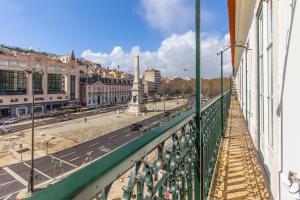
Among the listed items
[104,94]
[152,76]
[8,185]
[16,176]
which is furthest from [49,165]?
[152,76]

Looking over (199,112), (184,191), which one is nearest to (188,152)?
(184,191)

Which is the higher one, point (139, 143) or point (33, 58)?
point (33, 58)

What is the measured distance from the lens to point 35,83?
4056cm

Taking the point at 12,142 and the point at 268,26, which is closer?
the point at 268,26

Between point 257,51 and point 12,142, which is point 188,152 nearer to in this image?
point 257,51

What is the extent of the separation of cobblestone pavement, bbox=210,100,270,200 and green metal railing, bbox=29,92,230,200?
120 cm

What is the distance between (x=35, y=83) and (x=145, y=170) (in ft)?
→ 144

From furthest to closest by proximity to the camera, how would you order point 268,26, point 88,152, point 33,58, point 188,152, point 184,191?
point 33,58 < point 88,152 < point 268,26 < point 188,152 < point 184,191

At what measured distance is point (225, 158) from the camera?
15.7 ft

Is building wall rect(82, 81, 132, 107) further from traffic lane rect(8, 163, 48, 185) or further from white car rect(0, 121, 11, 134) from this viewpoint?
traffic lane rect(8, 163, 48, 185)

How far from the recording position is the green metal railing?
2.09ft

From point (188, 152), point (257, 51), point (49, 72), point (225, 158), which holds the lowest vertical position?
point (225, 158)

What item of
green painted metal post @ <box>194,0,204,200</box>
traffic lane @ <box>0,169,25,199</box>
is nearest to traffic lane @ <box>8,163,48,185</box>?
traffic lane @ <box>0,169,25,199</box>

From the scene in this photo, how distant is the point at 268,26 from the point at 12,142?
2703 centimetres
